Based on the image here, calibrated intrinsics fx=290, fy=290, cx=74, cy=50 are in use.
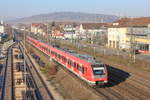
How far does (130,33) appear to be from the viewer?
57.7 meters

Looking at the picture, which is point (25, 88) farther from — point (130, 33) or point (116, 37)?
point (116, 37)

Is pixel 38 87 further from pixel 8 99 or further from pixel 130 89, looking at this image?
pixel 130 89

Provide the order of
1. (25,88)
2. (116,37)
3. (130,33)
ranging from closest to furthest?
(25,88)
(130,33)
(116,37)

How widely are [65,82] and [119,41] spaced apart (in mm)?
40682

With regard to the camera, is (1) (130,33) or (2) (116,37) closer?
(1) (130,33)

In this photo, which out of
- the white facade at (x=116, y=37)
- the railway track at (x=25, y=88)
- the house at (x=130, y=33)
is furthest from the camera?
the white facade at (x=116, y=37)

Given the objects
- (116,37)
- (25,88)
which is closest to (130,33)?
(116,37)

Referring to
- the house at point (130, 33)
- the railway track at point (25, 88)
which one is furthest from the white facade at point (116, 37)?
the railway track at point (25, 88)

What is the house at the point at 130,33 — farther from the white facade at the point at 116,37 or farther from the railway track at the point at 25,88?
the railway track at the point at 25,88

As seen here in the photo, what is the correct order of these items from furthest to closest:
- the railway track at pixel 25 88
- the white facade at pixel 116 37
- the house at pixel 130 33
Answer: the white facade at pixel 116 37 → the house at pixel 130 33 → the railway track at pixel 25 88

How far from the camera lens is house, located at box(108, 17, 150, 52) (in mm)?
58728

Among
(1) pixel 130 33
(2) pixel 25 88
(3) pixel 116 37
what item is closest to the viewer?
(2) pixel 25 88

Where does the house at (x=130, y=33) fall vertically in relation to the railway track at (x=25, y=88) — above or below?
above

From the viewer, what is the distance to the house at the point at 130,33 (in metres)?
58.7
